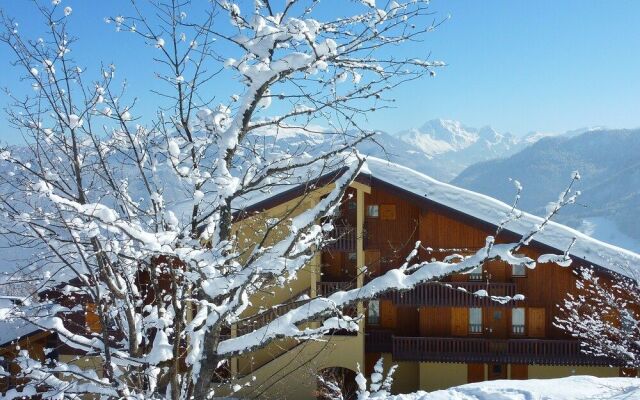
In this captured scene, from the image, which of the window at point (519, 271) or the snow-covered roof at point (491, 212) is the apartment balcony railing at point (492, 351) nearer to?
the window at point (519, 271)

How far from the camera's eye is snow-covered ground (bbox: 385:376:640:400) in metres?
11.4

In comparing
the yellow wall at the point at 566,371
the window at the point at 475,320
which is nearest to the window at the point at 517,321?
the window at the point at 475,320

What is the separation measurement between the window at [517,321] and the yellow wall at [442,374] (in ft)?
7.99

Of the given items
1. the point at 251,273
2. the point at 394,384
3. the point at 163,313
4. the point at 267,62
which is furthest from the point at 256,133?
the point at 394,384

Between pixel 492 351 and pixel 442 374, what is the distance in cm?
225

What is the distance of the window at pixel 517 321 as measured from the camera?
19.8m

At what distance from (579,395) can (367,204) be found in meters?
10.6

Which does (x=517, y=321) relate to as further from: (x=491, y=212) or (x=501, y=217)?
(x=491, y=212)

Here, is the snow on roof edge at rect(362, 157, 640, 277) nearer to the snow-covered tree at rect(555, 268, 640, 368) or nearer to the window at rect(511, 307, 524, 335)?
the snow-covered tree at rect(555, 268, 640, 368)

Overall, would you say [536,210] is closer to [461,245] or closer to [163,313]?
[461,245]

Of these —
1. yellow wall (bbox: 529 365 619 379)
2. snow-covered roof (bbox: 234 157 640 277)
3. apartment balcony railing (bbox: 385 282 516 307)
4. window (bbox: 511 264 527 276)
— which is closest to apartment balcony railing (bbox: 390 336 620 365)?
yellow wall (bbox: 529 365 619 379)

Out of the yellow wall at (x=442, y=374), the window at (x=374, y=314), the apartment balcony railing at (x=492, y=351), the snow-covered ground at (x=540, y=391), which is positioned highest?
the window at (x=374, y=314)

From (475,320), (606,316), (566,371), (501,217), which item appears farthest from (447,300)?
(606,316)

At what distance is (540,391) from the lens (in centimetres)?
1167
